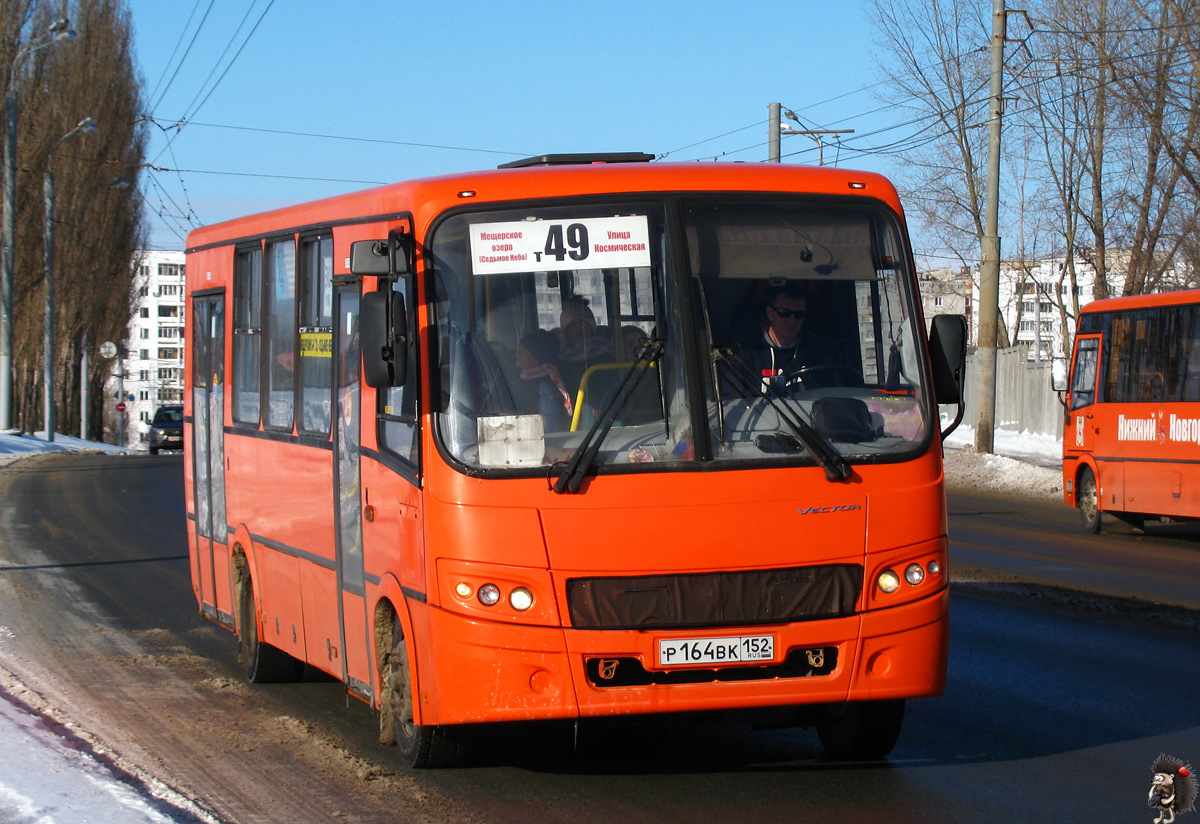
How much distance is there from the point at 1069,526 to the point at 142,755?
48.8ft

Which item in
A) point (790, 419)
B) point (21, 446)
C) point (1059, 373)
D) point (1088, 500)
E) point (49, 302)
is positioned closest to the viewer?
point (790, 419)

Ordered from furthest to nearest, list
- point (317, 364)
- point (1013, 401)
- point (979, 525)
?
point (1013, 401), point (979, 525), point (317, 364)

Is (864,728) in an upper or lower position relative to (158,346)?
lower

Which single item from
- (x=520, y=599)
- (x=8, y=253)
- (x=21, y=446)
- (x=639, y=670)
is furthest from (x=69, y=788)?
(x=8, y=253)

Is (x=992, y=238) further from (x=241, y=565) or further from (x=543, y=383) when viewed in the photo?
(x=543, y=383)

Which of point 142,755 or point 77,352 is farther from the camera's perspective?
point 77,352

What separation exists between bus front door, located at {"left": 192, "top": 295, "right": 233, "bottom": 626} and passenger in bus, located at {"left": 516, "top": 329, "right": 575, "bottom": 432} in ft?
13.0

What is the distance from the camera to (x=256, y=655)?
28.7 ft

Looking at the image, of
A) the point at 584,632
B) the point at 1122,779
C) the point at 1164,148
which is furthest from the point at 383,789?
the point at 1164,148

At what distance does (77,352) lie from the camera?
2478 inches

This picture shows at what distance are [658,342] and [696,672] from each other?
1.30m

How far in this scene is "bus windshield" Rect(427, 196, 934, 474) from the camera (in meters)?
5.90

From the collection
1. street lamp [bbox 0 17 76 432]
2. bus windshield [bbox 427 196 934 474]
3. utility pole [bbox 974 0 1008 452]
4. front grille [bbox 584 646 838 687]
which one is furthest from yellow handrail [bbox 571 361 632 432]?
street lamp [bbox 0 17 76 432]

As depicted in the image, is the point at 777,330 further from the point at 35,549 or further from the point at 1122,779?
the point at 35,549
